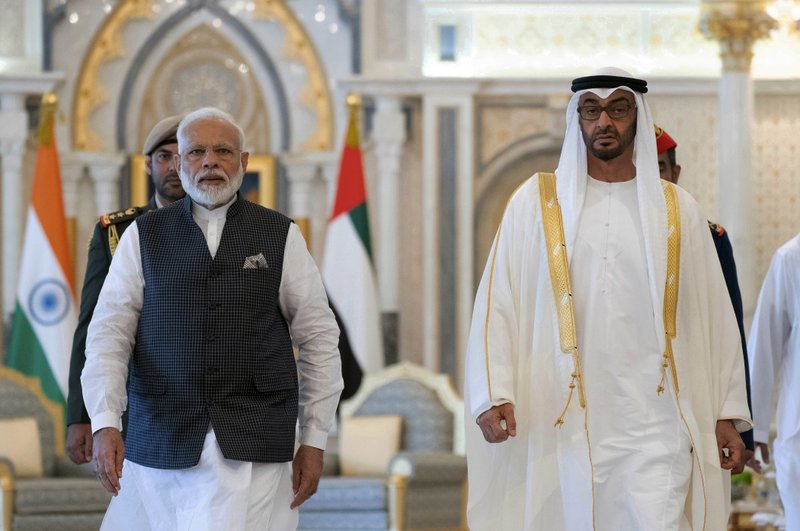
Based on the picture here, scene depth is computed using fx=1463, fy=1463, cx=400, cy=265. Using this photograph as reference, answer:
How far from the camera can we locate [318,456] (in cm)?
365

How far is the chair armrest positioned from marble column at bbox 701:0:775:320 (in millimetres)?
2738

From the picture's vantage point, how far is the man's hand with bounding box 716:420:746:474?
148 inches

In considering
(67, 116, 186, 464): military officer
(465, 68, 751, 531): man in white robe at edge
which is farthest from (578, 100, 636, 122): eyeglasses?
(67, 116, 186, 464): military officer

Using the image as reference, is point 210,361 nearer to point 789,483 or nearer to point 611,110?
point 611,110

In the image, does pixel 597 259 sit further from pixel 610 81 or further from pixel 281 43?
pixel 281 43

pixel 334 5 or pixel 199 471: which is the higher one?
pixel 334 5

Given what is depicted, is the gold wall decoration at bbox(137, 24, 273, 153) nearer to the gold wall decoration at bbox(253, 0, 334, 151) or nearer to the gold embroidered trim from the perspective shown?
the gold wall decoration at bbox(253, 0, 334, 151)

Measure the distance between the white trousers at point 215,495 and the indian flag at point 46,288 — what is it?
5753 millimetres

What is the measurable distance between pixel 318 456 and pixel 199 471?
332mm

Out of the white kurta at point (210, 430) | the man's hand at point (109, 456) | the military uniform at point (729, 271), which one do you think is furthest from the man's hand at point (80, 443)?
the military uniform at point (729, 271)

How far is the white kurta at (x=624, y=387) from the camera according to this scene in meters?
3.67

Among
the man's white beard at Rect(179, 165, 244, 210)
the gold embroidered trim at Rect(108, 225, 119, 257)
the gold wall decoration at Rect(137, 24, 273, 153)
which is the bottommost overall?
the gold embroidered trim at Rect(108, 225, 119, 257)

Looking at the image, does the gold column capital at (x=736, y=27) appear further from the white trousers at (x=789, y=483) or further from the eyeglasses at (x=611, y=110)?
the eyeglasses at (x=611, y=110)

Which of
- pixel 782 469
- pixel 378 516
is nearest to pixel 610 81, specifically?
pixel 782 469
